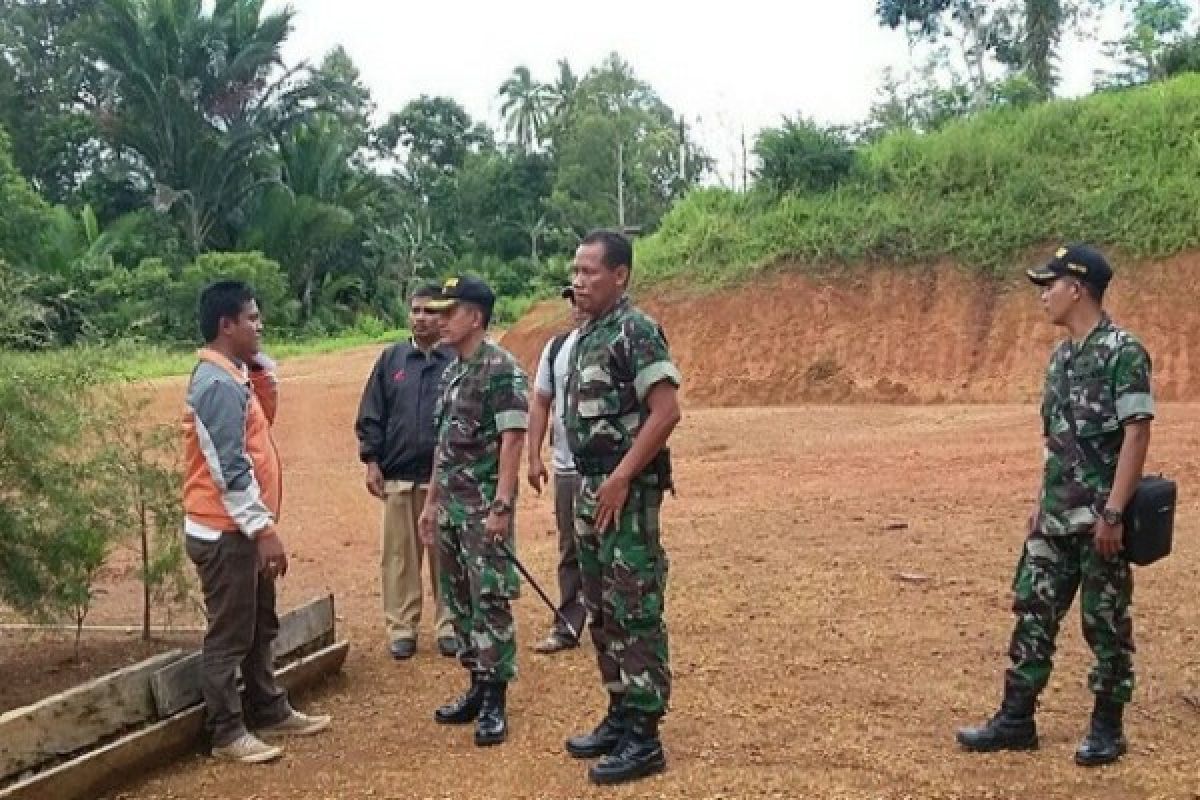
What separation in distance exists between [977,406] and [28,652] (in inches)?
554

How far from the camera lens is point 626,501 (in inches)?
163

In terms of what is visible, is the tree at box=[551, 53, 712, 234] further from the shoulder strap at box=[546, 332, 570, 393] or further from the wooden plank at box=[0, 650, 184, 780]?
the wooden plank at box=[0, 650, 184, 780]

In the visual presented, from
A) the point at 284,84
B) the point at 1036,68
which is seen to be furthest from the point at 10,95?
the point at 1036,68

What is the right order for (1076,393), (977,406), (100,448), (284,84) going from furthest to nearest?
(284,84) < (977,406) < (100,448) < (1076,393)

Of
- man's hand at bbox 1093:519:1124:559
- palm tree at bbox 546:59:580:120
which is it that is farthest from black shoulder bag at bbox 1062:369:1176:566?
palm tree at bbox 546:59:580:120

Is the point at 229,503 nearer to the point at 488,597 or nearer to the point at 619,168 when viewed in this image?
the point at 488,597

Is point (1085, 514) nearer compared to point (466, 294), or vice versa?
point (1085, 514)

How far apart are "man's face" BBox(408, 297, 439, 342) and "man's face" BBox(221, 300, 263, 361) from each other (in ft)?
3.73

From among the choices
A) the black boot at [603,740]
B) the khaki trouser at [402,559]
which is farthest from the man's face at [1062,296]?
the khaki trouser at [402,559]

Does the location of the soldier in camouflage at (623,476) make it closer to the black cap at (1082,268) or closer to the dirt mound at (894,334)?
the black cap at (1082,268)

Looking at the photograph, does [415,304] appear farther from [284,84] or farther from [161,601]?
[284,84]

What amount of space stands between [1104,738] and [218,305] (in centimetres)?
343

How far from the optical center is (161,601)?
6035 mm

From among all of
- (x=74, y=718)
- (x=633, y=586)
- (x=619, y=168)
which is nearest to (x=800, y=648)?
(x=633, y=586)
